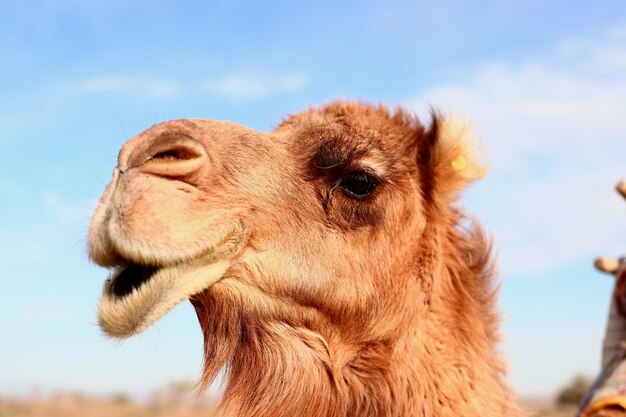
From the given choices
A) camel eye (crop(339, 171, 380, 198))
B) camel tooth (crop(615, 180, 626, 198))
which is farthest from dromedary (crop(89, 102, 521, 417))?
camel tooth (crop(615, 180, 626, 198))

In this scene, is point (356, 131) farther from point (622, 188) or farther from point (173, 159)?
point (622, 188)

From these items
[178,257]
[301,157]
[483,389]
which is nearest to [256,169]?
[301,157]

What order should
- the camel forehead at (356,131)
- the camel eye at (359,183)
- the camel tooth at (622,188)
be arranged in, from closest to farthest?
the camel eye at (359,183), the camel forehead at (356,131), the camel tooth at (622,188)

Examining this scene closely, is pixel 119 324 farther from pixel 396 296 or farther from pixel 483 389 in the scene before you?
pixel 483 389

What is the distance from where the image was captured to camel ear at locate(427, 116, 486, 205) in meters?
4.05

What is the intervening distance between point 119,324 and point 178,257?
0.36 m

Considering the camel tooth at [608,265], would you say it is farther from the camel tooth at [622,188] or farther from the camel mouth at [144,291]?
the camel mouth at [144,291]

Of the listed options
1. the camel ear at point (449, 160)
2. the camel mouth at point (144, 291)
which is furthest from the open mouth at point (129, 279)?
the camel ear at point (449, 160)

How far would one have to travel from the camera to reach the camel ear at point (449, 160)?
13.3 ft

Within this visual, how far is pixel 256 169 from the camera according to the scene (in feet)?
12.0

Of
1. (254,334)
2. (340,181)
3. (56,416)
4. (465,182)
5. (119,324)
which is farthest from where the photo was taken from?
(56,416)

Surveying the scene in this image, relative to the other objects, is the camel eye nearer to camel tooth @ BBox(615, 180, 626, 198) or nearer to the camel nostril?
the camel nostril

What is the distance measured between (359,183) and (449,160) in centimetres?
59

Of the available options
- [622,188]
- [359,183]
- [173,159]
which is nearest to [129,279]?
[173,159]
